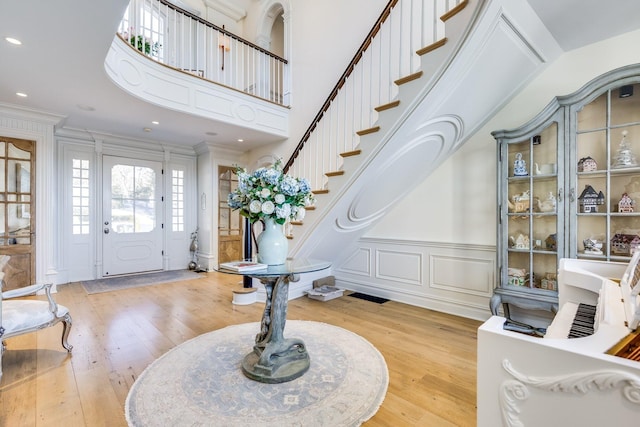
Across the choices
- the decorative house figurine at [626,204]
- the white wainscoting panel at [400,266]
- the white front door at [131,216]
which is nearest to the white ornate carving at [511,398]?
the decorative house figurine at [626,204]

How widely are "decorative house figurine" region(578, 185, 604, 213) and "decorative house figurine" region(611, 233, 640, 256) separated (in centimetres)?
27

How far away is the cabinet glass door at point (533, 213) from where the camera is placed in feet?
8.61

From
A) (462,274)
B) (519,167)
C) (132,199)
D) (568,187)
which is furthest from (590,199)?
(132,199)

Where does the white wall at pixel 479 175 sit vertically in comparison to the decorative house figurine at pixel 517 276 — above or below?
above

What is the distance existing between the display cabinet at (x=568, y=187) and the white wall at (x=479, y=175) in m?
0.36

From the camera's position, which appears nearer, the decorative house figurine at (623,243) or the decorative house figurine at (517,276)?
the decorative house figurine at (623,243)

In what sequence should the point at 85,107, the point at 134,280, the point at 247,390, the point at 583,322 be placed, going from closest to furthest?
the point at 583,322, the point at 247,390, the point at 85,107, the point at 134,280

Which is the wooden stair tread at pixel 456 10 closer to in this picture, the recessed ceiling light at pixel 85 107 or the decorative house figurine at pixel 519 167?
the decorative house figurine at pixel 519 167

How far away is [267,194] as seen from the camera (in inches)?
81.4

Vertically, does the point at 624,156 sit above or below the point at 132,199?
above

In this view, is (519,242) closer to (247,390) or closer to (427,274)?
(427,274)

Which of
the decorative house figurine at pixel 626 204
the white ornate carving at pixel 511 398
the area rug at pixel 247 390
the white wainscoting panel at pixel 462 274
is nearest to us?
the white ornate carving at pixel 511 398

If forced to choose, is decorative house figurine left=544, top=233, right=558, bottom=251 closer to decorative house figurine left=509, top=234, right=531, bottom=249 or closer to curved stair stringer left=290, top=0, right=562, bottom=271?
decorative house figurine left=509, top=234, right=531, bottom=249

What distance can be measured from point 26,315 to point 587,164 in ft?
15.8
